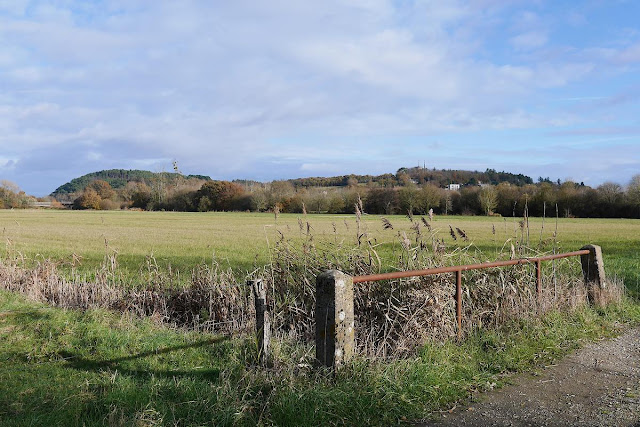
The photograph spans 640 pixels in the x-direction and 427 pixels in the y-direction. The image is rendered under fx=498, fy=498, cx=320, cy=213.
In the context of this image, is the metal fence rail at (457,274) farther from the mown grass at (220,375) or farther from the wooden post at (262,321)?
the wooden post at (262,321)

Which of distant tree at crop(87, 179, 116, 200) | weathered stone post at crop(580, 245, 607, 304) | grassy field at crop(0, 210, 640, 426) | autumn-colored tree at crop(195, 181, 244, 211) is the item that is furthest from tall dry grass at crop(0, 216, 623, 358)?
distant tree at crop(87, 179, 116, 200)

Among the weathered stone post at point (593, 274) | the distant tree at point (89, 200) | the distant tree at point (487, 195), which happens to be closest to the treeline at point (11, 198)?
the distant tree at point (89, 200)

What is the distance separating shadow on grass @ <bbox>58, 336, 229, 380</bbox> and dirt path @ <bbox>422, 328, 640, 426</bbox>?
9.63 feet

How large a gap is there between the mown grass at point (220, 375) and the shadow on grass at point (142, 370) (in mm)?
18

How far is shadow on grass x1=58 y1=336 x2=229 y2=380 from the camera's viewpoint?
20.5 ft

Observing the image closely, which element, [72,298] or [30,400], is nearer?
[30,400]

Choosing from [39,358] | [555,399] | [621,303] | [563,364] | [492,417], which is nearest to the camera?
[492,417]

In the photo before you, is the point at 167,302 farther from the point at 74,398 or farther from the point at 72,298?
the point at 74,398

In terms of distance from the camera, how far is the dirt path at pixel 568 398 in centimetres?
479

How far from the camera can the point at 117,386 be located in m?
5.65

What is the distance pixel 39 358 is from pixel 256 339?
11.8 feet

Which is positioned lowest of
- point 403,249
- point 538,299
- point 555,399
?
point 555,399

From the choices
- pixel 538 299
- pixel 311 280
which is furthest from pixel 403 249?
pixel 538 299

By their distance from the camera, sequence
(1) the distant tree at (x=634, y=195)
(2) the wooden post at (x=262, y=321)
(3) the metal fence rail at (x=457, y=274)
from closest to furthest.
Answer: (2) the wooden post at (x=262, y=321) → (3) the metal fence rail at (x=457, y=274) → (1) the distant tree at (x=634, y=195)
